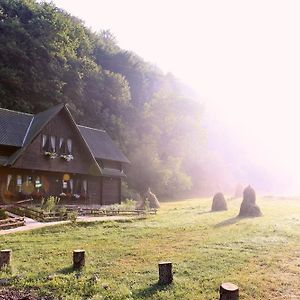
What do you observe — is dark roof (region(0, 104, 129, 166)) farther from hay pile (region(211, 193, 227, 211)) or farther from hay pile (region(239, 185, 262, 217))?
hay pile (region(239, 185, 262, 217))

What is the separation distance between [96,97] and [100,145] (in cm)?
2464

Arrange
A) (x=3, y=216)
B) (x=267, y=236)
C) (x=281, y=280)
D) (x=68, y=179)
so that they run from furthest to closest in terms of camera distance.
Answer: (x=68, y=179), (x=3, y=216), (x=267, y=236), (x=281, y=280)

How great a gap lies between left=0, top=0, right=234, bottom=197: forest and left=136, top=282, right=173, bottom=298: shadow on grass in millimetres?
43634

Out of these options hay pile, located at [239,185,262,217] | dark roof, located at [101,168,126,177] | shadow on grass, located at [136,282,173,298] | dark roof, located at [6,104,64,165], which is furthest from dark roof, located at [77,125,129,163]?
shadow on grass, located at [136,282,173,298]

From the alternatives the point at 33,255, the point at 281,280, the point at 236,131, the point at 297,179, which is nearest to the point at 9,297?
the point at 33,255

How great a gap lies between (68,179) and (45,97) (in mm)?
21736

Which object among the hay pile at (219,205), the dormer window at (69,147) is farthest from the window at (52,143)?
the hay pile at (219,205)

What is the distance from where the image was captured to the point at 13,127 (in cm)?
3338

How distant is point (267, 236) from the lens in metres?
18.9

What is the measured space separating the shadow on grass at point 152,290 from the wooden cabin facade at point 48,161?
71.4 feet

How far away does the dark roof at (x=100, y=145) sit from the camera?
40.8 meters

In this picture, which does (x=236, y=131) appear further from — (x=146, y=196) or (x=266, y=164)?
(x=146, y=196)

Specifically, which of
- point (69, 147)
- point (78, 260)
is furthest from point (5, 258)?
point (69, 147)

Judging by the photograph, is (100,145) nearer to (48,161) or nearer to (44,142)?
(44,142)
